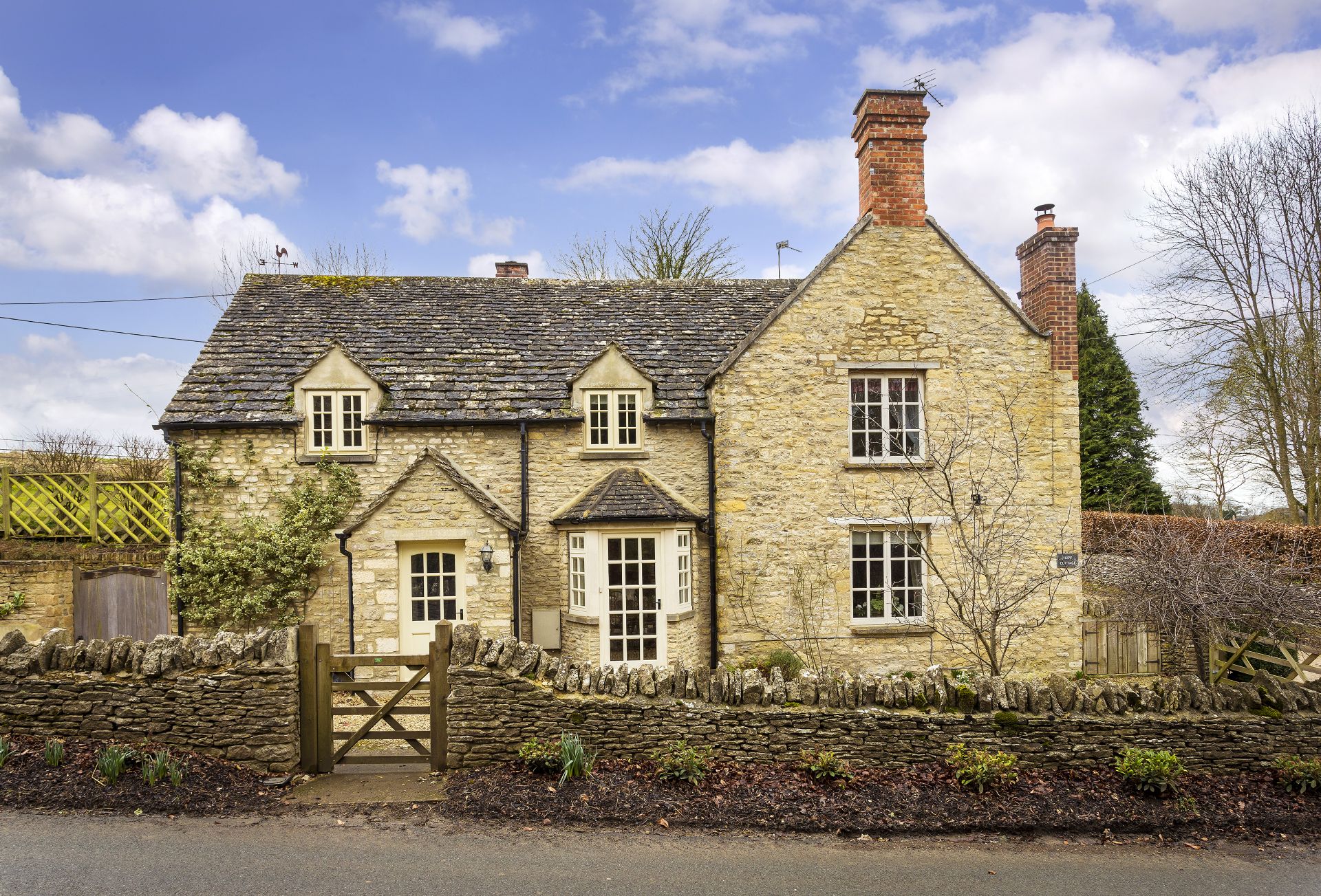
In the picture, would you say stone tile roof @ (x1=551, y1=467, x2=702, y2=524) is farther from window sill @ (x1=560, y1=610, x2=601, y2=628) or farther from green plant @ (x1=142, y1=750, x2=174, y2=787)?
green plant @ (x1=142, y1=750, x2=174, y2=787)

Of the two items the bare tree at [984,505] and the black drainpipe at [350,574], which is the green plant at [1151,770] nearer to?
the bare tree at [984,505]

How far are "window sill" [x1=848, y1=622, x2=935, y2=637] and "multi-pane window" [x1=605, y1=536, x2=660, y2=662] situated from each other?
12.0ft

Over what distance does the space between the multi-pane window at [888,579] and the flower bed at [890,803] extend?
6258 mm

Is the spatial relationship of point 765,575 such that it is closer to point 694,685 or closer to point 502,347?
point 694,685

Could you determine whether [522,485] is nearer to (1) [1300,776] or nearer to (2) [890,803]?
(2) [890,803]

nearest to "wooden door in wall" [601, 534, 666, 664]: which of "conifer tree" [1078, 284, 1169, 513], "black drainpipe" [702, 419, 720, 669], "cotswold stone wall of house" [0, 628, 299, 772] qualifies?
"black drainpipe" [702, 419, 720, 669]

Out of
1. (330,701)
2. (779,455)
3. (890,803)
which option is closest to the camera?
(890,803)

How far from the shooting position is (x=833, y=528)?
14086 mm

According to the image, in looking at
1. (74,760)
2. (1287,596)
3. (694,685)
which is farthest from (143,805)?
(1287,596)

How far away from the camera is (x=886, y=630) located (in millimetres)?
13883

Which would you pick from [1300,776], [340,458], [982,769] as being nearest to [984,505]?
[1300,776]

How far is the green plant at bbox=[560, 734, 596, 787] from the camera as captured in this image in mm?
7770

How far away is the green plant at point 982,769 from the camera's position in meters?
7.59

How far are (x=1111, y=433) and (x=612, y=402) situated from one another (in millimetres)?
26697
